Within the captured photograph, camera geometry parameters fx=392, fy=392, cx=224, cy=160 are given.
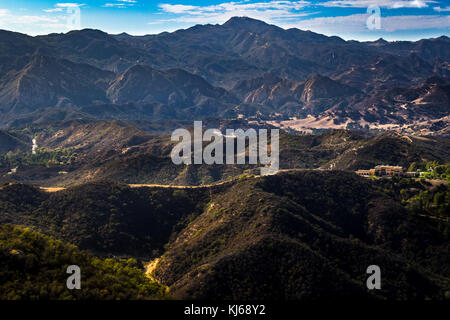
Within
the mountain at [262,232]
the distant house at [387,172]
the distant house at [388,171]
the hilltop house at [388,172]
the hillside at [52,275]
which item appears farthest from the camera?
the distant house at [388,171]

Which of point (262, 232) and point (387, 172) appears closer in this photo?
point (262, 232)

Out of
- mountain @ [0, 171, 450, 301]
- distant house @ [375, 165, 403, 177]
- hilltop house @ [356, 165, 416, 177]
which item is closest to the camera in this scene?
mountain @ [0, 171, 450, 301]

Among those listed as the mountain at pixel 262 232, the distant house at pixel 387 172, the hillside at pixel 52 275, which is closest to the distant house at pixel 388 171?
the distant house at pixel 387 172

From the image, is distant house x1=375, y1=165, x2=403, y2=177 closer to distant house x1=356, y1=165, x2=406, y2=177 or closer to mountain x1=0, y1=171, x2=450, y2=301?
distant house x1=356, y1=165, x2=406, y2=177

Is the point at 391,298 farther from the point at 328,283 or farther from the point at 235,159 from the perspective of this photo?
the point at 235,159

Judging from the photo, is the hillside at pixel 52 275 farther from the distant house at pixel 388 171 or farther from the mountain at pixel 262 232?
the distant house at pixel 388 171

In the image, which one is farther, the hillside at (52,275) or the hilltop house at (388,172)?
the hilltop house at (388,172)

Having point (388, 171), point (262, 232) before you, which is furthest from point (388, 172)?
point (262, 232)

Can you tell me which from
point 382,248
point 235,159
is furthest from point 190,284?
point 235,159

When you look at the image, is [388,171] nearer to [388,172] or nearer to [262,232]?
[388,172]

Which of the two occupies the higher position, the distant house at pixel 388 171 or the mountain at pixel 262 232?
the distant house at pixel 388 171

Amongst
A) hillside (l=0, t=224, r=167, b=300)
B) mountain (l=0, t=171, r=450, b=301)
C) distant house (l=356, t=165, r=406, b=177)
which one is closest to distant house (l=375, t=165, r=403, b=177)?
distant house (l=356, t=165, r=406, b=177)

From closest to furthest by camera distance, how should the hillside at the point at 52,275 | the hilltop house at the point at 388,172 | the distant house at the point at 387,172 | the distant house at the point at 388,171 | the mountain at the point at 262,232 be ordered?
1. the hillside at the point at 52,275
2. the mountain at the point at 262,232
3. the hilltop house at the point at 388,172
4. the distant house at the point at 387,172
5. the distant house at the point at 388,171
